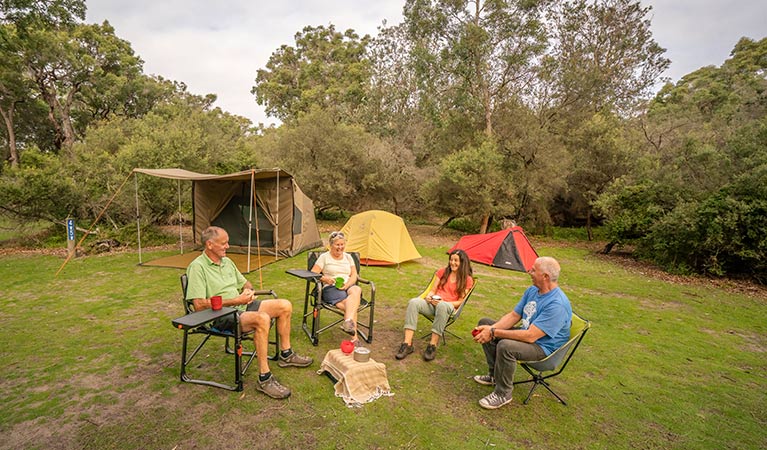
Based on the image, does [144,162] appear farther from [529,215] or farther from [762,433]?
[529,215]

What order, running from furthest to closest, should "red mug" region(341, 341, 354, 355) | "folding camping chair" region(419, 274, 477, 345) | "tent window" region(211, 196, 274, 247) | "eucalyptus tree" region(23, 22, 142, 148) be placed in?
"eucalyptus tree" region(23, 22, 142, 148) → "tent window" region(211, 196, 274, 247) → "folding camping chair" region(419, 274, 477, 345) → "red mug" region(341, 341, 354, 355)

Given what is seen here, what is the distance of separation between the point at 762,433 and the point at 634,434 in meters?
0.91

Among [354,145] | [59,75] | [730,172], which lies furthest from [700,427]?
[59,75]

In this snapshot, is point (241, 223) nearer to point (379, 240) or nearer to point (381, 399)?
point (379, 240)

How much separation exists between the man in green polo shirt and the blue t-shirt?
1865mm

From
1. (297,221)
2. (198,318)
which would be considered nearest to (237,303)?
(198,318)

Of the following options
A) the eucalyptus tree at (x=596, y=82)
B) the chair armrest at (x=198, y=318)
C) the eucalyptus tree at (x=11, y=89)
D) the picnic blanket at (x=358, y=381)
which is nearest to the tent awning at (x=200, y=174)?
the chair armrest at (x=198, y=318)

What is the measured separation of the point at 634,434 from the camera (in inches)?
96.4

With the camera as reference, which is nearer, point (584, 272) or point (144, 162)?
point (584, 272)

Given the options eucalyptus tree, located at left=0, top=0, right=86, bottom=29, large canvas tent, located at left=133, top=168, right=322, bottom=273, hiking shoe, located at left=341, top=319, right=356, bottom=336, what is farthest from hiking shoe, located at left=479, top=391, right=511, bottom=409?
eucalyptus tree, located at left=0, top=0, right=86, bottom=29

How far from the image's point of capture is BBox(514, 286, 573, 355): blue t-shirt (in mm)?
2547

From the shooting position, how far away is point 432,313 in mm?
3566

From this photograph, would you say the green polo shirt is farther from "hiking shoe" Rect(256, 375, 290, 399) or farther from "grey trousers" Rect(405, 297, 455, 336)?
"grey trousers" Rect(405, 297, 455, 336)

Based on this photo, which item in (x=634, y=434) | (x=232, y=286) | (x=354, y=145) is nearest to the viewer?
(x=634, y=434)
